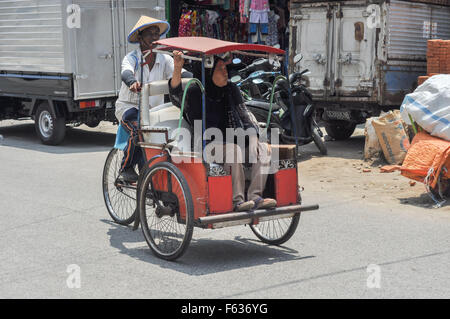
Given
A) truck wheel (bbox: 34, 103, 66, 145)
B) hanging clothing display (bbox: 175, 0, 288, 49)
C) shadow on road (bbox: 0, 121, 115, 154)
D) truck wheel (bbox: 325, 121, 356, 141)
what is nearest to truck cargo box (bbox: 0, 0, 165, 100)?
truck wheel (bbox: 34, 103, 66, 145)

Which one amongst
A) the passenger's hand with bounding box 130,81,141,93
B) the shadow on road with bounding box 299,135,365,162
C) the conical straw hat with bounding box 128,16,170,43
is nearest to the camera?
the passenger's hand with bounding box 130,81,141,93

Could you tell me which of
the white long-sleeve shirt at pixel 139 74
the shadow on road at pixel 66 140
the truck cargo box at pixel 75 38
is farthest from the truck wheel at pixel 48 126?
the white long-sleeve shirt at pixel 139 74

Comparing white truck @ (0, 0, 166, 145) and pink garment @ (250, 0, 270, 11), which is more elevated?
pink garment @ (250, 0, 270, 11)

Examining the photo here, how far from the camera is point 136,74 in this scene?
655 cm

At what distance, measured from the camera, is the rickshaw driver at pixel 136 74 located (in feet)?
21.2

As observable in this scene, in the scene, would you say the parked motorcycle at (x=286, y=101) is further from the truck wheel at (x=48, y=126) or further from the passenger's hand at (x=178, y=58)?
the passenger's hand at (x=178, y=58)

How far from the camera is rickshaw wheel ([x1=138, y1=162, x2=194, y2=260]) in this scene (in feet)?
17.4

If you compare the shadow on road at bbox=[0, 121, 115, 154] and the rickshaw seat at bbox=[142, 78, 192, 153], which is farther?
the shadow on road at bbox=[0, 121, 115, 154]

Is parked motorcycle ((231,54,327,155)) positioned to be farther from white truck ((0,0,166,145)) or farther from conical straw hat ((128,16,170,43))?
conical straw hat ((128,16,170,43))

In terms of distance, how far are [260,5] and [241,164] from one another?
9548 mm

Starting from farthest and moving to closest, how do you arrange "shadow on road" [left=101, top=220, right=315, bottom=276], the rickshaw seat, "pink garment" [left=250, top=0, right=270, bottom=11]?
"pink garment" [left=250, top=0, right=270, bottom=11]
the rickshaw seat
"shadow on road" [left=101, top=220, right=315, bottom=276]

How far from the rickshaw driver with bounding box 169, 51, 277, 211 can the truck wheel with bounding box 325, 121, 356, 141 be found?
6.89m

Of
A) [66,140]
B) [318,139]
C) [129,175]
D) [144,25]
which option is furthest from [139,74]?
[66,140]

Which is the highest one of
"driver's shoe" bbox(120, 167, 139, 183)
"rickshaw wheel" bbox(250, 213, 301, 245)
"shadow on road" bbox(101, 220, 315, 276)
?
"driver's shoe" bbox(120, 167, 139, 183)
